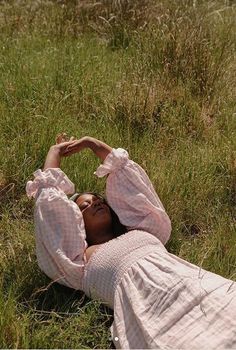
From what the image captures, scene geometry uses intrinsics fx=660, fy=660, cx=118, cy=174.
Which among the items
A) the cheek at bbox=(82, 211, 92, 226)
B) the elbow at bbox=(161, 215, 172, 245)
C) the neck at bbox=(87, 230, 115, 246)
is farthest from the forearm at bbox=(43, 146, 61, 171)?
the elbow at bbox=(161, 215, 172, 245)

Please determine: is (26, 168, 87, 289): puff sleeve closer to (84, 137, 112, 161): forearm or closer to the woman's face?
the woman's face

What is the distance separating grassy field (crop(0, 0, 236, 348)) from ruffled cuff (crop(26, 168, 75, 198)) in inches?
11.9

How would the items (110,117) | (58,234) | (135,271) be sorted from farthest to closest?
(110,117)
(58,234)
(135,271)

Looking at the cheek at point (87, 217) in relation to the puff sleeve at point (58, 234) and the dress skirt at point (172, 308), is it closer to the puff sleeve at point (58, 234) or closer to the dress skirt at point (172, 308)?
the puff sleeve at point (58, 234)

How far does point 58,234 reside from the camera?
3.01 m

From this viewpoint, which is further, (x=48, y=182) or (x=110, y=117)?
(x=110, y=117)

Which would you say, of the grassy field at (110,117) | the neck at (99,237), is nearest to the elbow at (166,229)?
the grassy field at (110,117)

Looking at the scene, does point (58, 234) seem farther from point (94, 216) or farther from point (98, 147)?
point (98, 147)

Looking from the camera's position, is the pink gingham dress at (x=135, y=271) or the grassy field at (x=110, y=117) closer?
the pink gingham dress at (x=135, y=271)

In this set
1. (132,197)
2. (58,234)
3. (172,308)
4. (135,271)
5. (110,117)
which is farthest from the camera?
(110,117)

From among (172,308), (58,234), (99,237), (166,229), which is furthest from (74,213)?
(172,308)

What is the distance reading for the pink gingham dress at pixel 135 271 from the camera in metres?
2.53

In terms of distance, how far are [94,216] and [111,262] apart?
1.03 feet

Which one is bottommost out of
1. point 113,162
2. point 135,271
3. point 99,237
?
point 99,237
